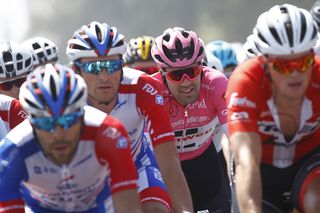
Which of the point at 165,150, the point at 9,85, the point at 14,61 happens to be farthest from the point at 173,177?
the point at 14,61

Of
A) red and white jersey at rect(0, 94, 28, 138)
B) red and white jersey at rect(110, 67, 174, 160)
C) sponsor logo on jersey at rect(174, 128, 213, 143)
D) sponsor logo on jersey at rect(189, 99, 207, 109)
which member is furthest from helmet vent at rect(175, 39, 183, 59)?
red and white jersey at rect(0, 94, 28, 138)

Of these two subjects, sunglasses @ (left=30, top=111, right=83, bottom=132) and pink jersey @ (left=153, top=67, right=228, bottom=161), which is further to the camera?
pink jersey @ (left=153, top=67, right=228, bottom=161)

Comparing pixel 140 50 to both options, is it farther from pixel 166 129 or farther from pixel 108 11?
pixel 108 11

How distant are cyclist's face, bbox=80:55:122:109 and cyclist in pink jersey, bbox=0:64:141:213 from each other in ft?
4.07

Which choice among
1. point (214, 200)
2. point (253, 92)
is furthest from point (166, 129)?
point (214, 200)

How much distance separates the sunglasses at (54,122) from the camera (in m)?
5.57

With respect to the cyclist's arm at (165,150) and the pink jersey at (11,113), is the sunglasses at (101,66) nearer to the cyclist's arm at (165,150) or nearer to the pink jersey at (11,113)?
the cyclist's arm at (165,150)

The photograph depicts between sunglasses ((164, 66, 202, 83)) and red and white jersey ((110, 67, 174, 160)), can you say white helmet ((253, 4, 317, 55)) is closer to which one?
red and white jersey ((110, 67, 174, 160))

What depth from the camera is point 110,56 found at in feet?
24.9

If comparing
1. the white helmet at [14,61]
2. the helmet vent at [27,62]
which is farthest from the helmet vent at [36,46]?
the helmet vent at [27,62]

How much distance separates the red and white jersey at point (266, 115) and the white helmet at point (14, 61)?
4924 millimetres

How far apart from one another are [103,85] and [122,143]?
1.79 meters

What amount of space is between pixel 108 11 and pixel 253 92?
2531cm

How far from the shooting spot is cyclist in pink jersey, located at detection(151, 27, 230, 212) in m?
8.98
